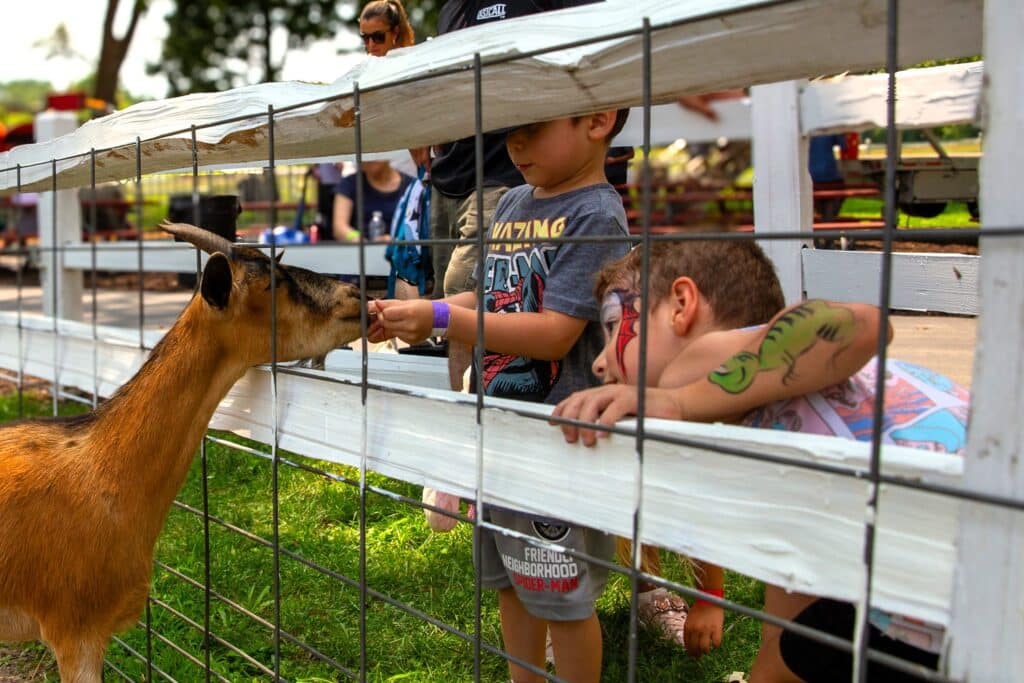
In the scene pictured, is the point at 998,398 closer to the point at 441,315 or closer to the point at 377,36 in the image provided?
the point at 441,315

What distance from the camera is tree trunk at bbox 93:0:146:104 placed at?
19.8m

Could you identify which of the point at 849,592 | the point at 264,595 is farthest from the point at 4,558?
the point at 849,592

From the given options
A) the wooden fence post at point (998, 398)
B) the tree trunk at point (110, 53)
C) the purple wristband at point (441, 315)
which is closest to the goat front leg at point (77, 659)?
the purple wristband at point (441, 315)

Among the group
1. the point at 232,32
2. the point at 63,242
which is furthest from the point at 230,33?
the point at 63,242

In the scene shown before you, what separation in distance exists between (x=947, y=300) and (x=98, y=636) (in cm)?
237

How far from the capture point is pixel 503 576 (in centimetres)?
258

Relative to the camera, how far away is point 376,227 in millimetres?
6785

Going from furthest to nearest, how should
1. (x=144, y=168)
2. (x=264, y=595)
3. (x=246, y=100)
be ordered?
1. (x=264, y=595)
2. (x=144, y=168)
3. (x=246, y=100)

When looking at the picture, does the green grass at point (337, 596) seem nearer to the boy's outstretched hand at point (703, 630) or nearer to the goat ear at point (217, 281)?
the boy's outstretched hand at point (703, 630)

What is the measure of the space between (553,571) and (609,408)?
86 cm

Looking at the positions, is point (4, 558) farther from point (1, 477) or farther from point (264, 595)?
point (264, 595)

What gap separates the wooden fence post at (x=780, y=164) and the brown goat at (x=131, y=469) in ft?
6.72

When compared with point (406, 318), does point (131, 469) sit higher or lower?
lower

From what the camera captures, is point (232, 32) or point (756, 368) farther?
point (232, 32)
